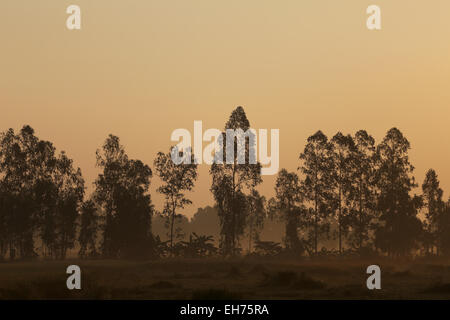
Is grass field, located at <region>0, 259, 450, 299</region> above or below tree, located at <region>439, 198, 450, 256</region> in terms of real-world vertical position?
below

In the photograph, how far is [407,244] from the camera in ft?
290

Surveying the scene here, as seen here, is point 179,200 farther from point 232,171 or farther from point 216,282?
point 216,282

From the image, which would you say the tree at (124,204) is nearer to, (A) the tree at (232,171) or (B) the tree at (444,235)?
(A) the tree at (232,171)

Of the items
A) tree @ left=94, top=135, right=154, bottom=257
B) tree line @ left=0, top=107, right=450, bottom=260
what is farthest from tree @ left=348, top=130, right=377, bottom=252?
tree @ left=94, top=135, right=154, bottom=257

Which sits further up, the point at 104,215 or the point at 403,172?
the point at 403,172

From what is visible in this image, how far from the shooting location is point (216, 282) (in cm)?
5147

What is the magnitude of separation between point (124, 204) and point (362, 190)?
1127 inches

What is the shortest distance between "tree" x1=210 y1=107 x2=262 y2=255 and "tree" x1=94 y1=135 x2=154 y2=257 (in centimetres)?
819

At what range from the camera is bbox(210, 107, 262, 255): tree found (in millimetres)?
81000

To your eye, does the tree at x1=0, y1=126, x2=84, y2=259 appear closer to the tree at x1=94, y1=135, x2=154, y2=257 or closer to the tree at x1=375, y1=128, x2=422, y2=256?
the tree at x1=94, y1=135, x2=154, y2=257

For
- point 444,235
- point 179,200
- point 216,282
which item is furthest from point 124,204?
point 444,235
